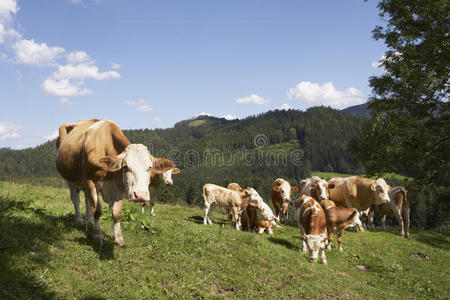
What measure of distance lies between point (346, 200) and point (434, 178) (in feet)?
17.8

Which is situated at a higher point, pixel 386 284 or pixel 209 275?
pixel 209 275

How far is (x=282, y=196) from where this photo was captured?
16312 millimetres

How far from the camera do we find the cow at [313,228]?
943 cm

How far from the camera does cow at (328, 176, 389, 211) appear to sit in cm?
1587

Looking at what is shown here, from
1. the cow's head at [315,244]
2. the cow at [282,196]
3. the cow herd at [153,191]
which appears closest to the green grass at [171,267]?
the cow's head at [315,244]

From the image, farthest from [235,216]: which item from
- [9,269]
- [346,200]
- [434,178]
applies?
[434,178]

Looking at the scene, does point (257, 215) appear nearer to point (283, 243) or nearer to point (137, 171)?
point (283, 243)

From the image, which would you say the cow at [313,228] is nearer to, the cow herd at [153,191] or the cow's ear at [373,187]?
the cow herd at [153,191]

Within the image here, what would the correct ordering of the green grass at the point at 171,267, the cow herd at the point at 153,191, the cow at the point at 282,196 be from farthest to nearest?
the cow at the point at 282,196
the cow herd at the point at 153,191
the green grass at the point at 171,267

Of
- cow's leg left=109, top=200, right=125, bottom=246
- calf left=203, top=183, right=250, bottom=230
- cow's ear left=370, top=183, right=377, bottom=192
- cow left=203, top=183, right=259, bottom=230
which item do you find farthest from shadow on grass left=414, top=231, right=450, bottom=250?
cow's leg left=109, top=200, right=125, bottom=246

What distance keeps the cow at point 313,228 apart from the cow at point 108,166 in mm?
6207

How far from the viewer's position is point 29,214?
309 inches

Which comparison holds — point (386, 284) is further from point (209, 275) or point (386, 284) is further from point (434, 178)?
point (434, 178)

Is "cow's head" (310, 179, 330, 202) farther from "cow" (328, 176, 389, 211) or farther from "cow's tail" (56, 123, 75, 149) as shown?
"cow's tail" (56, 123, 75, 149)
